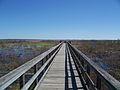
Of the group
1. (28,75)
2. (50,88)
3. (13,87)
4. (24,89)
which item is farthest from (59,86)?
(28,75)

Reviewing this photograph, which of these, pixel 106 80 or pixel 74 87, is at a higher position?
pixel 106 80

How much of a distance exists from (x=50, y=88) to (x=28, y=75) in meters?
5.57

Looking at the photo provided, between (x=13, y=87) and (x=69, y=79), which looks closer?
(x=69, y=79)

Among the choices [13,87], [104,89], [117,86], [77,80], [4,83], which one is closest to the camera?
[117,86]

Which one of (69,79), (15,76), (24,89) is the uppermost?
(15,76)

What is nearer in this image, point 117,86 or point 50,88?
point 117,86

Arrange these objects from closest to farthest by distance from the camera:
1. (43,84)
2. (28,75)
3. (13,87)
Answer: (43,84)
(13,87)
(28,75)

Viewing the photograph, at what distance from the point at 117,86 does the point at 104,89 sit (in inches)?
283

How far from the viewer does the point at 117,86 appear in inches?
90.5

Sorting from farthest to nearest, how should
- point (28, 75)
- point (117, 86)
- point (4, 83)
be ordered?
point (28, 75)
point (4, 83)
point (117, 86)

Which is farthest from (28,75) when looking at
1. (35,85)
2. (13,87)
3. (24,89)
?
(24,89)

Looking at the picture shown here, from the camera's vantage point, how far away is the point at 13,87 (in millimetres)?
9977

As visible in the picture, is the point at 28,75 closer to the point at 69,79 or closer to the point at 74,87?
the point at 69,79

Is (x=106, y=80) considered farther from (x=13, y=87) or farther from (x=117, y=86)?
(x=13, y=87)
